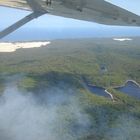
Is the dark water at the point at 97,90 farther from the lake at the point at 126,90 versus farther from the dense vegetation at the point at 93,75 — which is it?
the dense vegetation at the point at 93,75

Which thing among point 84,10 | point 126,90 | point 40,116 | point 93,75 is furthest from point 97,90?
point 84,10

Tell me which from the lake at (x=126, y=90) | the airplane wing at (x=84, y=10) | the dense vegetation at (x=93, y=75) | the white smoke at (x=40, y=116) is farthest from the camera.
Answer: the lake at (x=126, y=90)

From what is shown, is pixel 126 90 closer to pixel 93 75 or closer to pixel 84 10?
pixel 93 75

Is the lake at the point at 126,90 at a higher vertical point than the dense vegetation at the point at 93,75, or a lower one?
lower

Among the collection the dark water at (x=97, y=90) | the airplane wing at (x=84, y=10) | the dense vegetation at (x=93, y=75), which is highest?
the airplane wing at (x=84, y=10)

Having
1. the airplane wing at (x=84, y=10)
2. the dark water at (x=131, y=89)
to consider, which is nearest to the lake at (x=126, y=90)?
the dark water at (x=131, y=89)

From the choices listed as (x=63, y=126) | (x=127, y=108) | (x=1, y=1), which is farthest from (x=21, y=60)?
(x=1, y=1)

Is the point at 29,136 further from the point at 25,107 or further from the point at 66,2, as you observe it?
the point at 66,2
